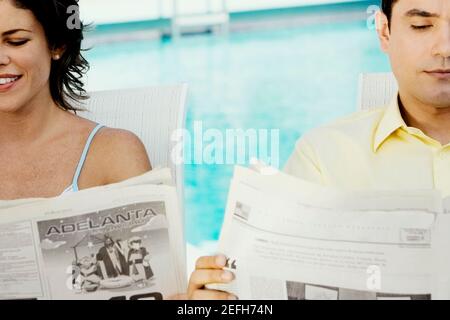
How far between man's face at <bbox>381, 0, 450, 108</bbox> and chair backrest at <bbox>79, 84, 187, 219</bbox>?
1.73ft

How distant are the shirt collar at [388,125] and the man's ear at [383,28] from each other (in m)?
0.12

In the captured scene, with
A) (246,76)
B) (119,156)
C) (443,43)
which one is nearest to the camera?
(443,43)

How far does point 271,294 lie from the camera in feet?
3.28

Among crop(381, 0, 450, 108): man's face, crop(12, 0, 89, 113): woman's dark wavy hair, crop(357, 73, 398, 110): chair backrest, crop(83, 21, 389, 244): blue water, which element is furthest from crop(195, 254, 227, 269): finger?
crop(83, 21, 389, 244): blue water

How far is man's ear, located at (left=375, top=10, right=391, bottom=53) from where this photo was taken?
1355 mm

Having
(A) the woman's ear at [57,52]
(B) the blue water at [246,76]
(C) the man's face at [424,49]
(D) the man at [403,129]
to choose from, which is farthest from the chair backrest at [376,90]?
(B) the blue water at [246,76]

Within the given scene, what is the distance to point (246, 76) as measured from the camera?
6.74 metres

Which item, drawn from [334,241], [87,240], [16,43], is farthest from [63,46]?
[334,241]

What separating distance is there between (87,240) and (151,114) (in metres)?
0.58

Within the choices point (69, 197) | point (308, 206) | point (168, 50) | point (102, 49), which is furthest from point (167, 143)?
point (102, 49)

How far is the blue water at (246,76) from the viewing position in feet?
13.8

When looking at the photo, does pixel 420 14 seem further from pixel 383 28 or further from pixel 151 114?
pixel 151 114

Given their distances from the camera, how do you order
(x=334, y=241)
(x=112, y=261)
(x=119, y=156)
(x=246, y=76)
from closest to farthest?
(x=334, y=241)
(x=112, y=261)
(x=119, y=156)
(x=246, y=76)
